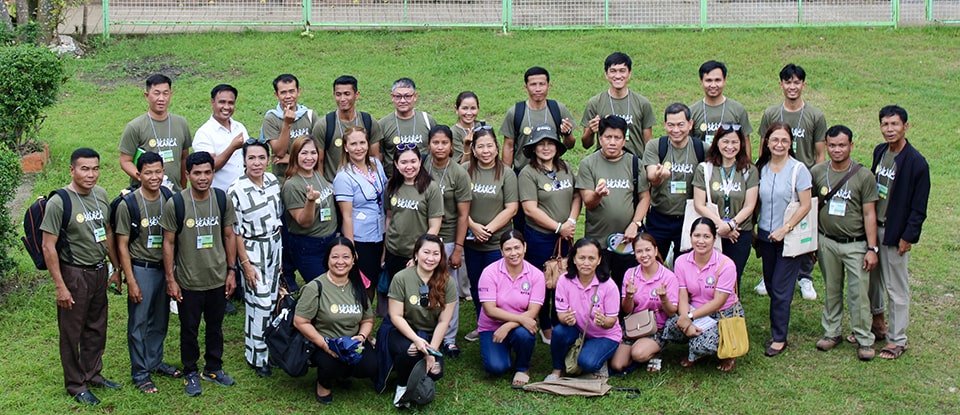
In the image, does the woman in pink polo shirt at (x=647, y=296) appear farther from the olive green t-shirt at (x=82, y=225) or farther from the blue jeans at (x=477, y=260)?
the olive green t-shirt at (x=82, y=225)

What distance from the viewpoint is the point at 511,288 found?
7352mm

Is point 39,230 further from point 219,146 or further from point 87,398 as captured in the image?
point 219,146

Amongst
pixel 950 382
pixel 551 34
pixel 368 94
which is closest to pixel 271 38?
pixel 368 94

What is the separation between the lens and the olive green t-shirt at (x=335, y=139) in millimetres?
8195

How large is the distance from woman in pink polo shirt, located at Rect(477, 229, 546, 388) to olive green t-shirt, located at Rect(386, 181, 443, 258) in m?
0.60

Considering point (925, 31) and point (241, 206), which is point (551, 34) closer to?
point (925, 31)

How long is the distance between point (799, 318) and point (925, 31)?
10.5 meters

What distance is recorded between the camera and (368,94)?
1424 cm

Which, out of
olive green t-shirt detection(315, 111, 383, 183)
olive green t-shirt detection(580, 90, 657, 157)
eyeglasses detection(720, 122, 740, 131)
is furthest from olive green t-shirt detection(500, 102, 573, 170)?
eyeglasses detection(720, 122, 740, 131)

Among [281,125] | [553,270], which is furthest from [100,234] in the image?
[553,270]

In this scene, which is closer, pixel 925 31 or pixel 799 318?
pixel 799 318

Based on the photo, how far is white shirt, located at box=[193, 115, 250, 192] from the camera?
8.09 metres

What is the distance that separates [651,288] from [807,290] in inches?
80.4

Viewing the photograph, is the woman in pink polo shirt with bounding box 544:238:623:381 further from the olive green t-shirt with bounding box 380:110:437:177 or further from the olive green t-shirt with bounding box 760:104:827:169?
the olive green t-shirt with bounding box 760:104:827:169
